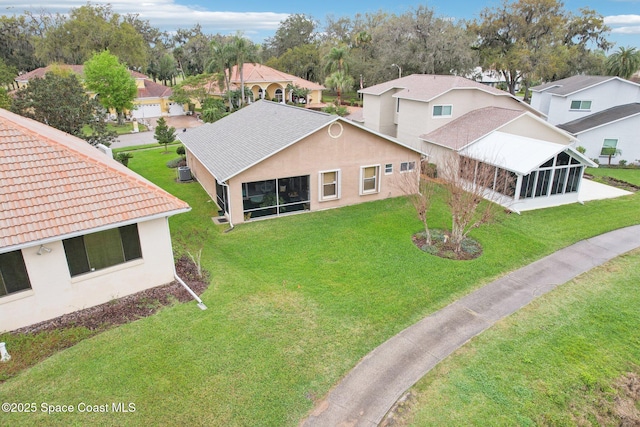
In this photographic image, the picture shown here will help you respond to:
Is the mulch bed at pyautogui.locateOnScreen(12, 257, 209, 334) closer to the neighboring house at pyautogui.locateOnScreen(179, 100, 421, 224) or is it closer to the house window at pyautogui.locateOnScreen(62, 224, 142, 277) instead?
the house window at pyautogui.locateOnScreen(62, 224, 142, 277)

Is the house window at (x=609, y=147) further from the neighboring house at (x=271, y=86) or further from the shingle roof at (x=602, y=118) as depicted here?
the neighboring house at (x=271, y=86)

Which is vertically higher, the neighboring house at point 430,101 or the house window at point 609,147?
the neighboring house at point 430,101

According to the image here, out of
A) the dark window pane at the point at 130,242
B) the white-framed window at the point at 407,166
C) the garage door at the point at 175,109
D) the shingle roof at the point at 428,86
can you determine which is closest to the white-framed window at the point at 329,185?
the white-framed window at the point at 407,166

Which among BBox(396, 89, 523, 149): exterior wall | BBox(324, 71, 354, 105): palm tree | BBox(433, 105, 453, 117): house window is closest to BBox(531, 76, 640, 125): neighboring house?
BBox(396, 89, 523, 149): exterior wall

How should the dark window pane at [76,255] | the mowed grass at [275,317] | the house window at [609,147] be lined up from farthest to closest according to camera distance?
the house window at [609,147] < the dark window pane at [76,255] < the mowed grass at [275,317]

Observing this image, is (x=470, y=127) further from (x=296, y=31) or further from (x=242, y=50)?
(x=296, y=31)

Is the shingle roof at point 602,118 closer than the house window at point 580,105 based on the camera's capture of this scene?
Yes

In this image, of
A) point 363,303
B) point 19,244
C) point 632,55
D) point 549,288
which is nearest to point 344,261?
point 363,303
